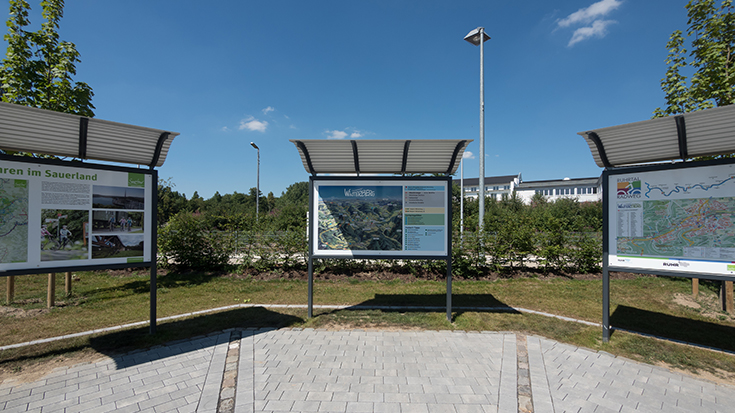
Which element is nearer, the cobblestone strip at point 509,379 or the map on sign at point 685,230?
the cobblestone strip at point 509,379

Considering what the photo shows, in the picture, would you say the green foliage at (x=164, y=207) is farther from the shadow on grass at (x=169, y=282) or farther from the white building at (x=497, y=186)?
the white building at (x=497, y=186)

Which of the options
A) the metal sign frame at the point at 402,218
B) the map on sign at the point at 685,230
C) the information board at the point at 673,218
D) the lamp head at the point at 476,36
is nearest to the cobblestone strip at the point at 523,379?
the metal sign frame at the point at 402,218

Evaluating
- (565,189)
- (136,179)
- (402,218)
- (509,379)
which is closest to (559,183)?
(565,189)

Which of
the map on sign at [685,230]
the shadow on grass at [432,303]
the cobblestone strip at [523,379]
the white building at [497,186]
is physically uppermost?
the white building at [497,186]

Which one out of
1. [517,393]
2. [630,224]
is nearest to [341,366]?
[517,393]

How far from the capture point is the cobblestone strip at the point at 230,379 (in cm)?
310

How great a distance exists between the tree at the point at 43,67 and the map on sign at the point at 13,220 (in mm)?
4008

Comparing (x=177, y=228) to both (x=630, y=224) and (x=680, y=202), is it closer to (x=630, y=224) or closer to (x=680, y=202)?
(x=630, y=224)

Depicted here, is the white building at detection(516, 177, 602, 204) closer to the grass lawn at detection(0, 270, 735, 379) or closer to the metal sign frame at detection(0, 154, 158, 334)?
the grass lawn at detection(0, 270, 735, 379)

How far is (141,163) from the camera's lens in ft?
16.6

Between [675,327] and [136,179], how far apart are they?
31.2 feet

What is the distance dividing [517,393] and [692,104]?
26.9ft

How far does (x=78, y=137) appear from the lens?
4469 mm

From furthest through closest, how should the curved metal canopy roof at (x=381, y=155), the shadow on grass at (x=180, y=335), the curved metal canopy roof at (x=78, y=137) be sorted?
the curved metal canopy roof at (x=381, y=155) < the shadow on grass at (x=180, y=335) < the curved metal canopy roof at (x=78, y=137)
